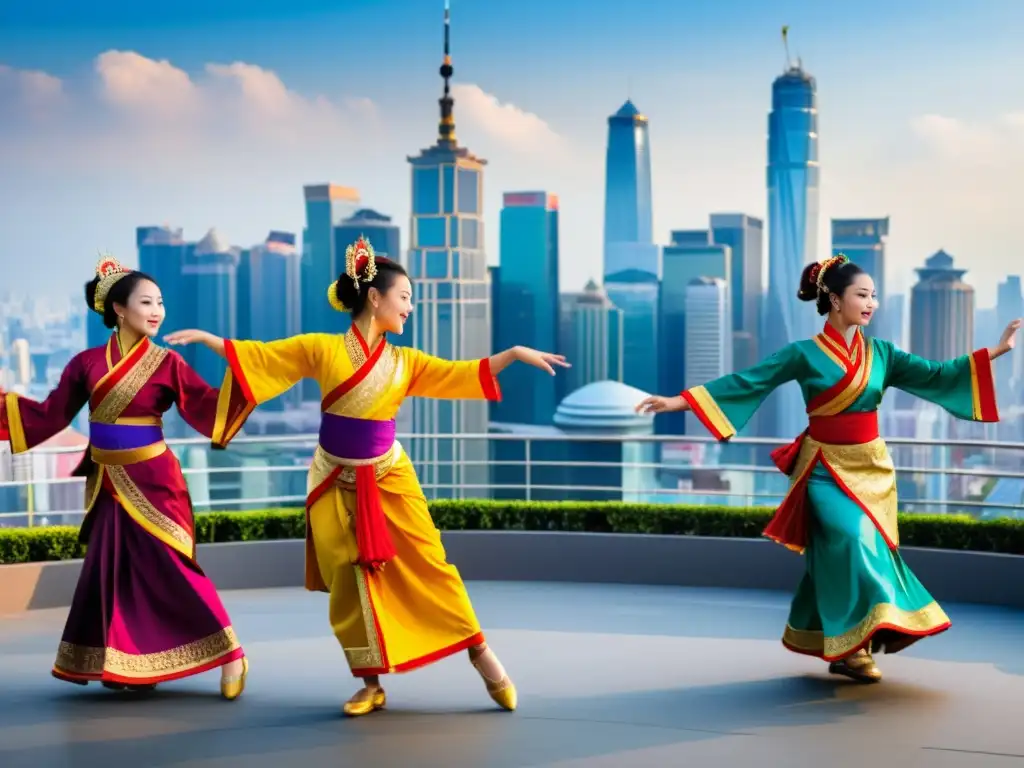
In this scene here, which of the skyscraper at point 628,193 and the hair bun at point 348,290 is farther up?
the skyscraper at point 628,193

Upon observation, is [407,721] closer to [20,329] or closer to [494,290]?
[20,329]

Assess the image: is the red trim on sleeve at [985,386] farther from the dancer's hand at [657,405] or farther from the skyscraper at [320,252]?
the skyscraper at [320,252]

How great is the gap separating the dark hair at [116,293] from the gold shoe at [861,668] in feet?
8.09

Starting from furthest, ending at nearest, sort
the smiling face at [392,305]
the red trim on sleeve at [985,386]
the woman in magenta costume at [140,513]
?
the red trim on sleeve at [985,386], the woman in magenta costume at [140,513], the smiling face at [392,305]

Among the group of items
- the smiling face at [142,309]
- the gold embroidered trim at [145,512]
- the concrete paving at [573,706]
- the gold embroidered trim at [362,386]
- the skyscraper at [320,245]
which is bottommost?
the concrete paving at [573,706]

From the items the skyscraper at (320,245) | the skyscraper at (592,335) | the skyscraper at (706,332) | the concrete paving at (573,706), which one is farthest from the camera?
the skyscraper at (592,335)

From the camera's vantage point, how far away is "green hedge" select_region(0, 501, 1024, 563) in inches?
243

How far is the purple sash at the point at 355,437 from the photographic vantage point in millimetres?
4141

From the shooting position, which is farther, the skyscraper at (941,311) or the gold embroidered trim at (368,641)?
the skyscraper at (941,311)

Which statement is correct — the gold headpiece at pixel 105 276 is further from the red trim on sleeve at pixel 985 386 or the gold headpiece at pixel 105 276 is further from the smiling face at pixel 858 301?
the red trim on sleeve at pixel 985 386

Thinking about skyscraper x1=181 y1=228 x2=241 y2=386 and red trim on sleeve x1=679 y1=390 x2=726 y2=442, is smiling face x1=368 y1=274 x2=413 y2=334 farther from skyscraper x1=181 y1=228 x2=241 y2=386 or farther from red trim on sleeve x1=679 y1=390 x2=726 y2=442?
skyscraper x1=181 y1=228 x2=241 y2=386

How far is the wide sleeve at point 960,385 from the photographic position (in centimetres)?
473

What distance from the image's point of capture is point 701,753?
3.66 meters

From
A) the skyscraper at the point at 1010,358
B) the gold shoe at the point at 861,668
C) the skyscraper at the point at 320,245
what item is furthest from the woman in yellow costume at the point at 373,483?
the skyscraper at the point at 320,245
